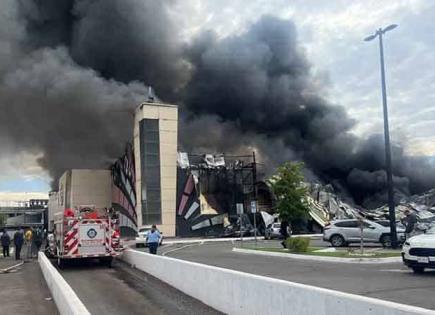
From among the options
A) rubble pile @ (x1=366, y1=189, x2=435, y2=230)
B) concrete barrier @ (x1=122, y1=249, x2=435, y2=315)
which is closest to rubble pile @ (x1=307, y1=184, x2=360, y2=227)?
rubble pile @ (x1=366, y1=189, x2=435, y2=230)

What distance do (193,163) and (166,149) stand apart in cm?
673

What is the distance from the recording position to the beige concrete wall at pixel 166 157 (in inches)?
1465

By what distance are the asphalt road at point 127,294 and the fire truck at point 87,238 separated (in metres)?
0.82

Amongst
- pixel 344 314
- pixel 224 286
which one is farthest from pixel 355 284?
pixel 344 314

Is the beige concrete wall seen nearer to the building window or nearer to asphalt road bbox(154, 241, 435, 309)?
the building window

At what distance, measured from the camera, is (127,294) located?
384 inches

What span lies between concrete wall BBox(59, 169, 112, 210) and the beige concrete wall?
31.2 feet

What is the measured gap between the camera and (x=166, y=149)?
37.9 m

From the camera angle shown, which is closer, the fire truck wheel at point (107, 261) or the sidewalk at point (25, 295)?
the sidewalk at point (25, 295)

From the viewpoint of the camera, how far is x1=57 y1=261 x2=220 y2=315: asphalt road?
798 centimetres

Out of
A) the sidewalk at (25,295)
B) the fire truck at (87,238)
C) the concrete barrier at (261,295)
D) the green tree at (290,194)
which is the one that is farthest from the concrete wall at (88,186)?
the concrete barrier at (261,295)

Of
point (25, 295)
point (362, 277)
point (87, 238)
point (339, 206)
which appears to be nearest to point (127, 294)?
point (25, 295)

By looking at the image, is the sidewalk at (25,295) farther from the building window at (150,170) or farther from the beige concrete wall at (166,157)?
the beige concrete wall at (166,157)

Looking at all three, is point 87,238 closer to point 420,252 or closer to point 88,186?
point 420,252
